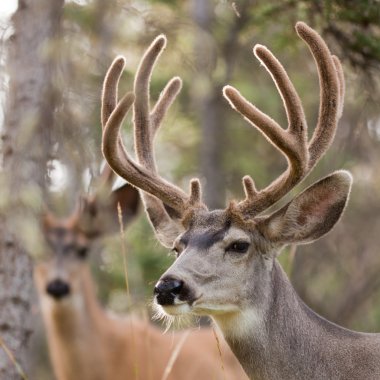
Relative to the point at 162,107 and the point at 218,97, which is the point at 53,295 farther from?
the point at 218,97

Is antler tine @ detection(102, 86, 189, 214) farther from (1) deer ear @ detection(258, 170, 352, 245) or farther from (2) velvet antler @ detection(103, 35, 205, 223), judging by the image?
(1) deer ear @ detection(258, 170, 352, 245)

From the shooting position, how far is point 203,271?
638cm

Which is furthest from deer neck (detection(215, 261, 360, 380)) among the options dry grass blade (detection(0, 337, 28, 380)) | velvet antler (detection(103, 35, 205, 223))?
dry grass blade (detection(0, 337, 28, 380))

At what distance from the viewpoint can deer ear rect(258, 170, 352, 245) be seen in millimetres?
6578

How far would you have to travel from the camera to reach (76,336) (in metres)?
10.7

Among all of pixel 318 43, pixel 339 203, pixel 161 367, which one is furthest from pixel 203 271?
pixel 161 367

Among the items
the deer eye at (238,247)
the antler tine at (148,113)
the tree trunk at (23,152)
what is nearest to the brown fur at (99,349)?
the tree trunk at (23,152)

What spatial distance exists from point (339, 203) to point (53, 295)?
4717 millimetres

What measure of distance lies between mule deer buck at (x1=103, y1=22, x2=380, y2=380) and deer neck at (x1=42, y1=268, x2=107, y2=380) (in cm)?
394

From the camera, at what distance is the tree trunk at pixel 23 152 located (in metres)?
8.30

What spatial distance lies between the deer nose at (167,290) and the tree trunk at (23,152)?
2.45 m

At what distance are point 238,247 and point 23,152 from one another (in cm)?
255

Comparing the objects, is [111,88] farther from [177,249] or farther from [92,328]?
[92,328]

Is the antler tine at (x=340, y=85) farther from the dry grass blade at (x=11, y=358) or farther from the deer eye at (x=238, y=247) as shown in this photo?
the dry grass blade at (x=11, y=358)
